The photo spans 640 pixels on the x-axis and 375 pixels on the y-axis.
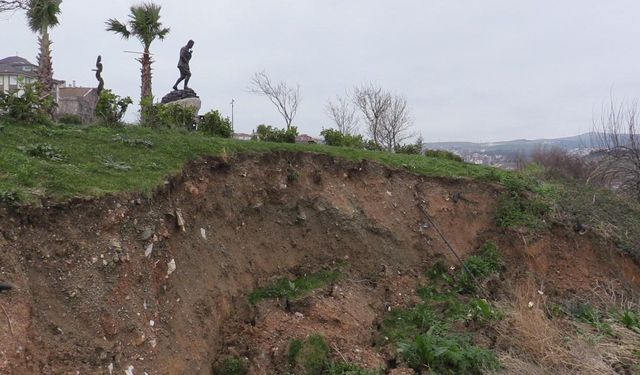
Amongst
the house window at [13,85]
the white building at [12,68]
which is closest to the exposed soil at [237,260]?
the house window at [13,85]

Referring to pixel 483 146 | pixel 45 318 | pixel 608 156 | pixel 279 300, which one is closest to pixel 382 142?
pixel 608 156

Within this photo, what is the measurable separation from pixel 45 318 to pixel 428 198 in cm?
794

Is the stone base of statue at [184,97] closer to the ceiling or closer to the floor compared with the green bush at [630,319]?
closer to the ceiling

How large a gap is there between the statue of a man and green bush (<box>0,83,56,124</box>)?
540 cm

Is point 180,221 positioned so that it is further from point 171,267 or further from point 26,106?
point 26,106

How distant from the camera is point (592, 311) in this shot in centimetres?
891

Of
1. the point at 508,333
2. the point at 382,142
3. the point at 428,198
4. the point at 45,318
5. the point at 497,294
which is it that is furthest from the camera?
the point at 382,142

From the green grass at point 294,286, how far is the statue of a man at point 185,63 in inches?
312

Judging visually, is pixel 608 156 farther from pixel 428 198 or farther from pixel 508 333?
pixel 508 333

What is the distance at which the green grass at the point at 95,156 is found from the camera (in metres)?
6.24

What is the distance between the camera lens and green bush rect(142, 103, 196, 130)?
11.2m

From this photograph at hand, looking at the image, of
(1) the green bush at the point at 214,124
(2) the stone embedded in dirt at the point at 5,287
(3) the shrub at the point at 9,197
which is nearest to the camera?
(2) the stone embedded in dirt at the point at 5,287

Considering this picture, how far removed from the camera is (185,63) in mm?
14453

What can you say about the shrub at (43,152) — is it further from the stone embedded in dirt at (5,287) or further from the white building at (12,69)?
the white building at (12,69)
